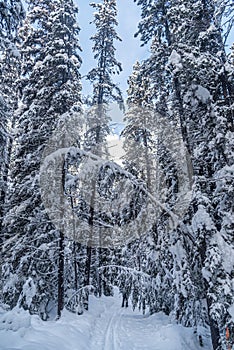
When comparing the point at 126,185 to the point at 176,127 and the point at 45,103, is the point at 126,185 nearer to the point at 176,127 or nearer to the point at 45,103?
the point at 176,127

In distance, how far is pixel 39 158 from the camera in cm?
1299

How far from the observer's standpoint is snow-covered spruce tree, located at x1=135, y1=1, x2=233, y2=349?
7.76 metres

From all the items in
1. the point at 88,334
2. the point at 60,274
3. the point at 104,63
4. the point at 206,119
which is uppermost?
the point at 104,63

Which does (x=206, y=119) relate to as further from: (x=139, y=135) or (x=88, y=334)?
(x=139, y=135)

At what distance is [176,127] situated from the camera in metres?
11.5

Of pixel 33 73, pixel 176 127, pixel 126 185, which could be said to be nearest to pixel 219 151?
pixel 176 127

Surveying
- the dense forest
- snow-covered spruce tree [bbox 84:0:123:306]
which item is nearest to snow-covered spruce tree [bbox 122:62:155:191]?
the dense forest

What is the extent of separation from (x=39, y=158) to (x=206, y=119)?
25.0 feet

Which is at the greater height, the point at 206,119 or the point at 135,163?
the point at 135,163

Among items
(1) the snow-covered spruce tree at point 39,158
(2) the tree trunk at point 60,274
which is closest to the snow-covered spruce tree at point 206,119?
(1) the snow-covered spruce tree at point 39,158

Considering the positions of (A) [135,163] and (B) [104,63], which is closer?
(B) [104,63]

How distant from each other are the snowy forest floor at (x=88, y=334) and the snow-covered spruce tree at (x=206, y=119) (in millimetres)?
3696

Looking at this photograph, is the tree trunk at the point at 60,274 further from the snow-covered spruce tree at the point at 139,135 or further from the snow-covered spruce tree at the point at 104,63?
the snow-covered spruce tree at the point at 139,135

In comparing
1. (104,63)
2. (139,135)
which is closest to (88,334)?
(139,135)
